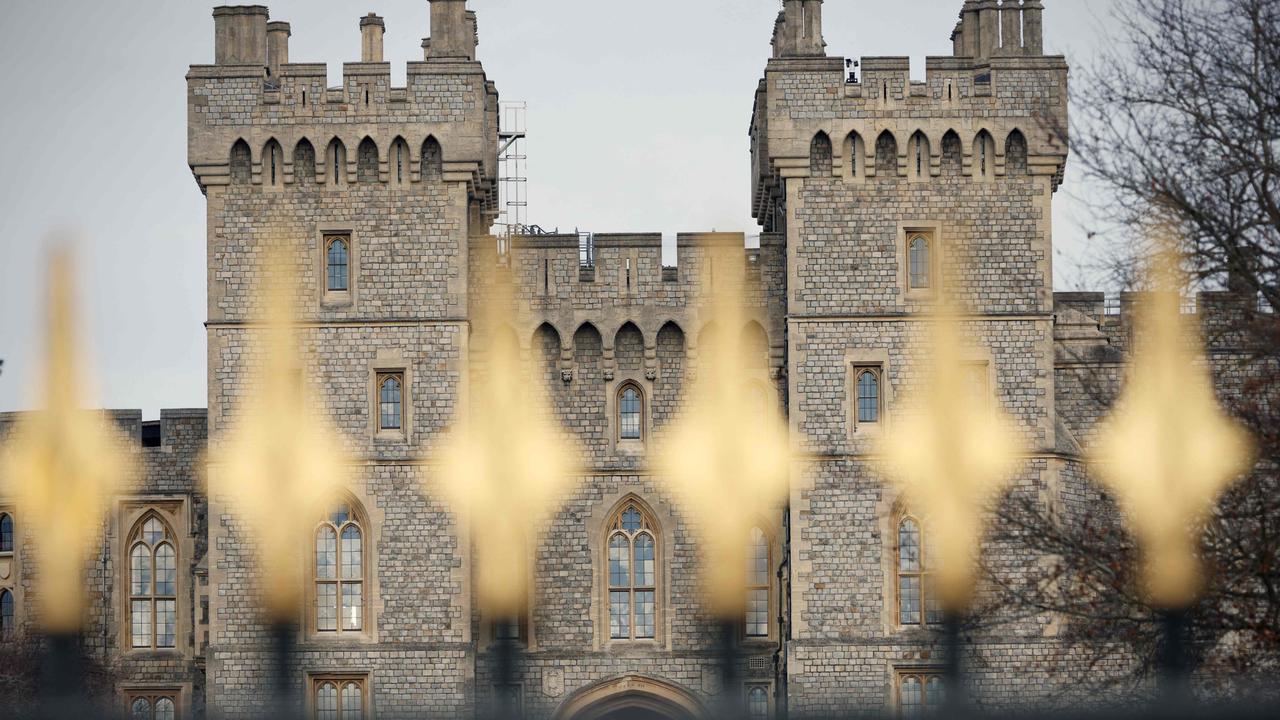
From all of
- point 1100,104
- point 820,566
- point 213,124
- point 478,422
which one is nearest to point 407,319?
point 478,422

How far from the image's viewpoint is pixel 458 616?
34.0 meters

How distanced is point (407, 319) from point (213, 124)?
442cm

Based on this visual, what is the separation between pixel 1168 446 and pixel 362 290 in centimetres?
2129

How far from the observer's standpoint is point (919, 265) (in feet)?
114

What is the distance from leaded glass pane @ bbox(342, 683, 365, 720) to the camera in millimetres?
33875

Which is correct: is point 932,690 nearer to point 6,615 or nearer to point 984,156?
point 984,156

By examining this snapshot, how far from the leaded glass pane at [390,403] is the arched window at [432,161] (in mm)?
3223

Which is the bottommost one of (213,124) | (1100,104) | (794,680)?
(794,680)

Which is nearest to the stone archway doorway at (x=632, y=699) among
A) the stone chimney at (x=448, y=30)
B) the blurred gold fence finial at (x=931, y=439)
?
the blurred gold fence finial at (x=931, y=439)

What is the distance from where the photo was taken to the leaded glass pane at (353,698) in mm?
33875

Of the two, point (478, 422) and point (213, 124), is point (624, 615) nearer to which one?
point (478, 422)

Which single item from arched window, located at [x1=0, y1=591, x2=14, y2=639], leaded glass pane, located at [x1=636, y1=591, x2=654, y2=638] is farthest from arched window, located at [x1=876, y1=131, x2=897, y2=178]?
arched window, located at [x1=0, y1=591, x2=14, y2=639]

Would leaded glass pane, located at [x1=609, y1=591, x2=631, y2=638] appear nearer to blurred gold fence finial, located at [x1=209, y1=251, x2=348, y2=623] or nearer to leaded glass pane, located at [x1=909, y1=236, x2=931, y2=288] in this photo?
blurred gold fence finial, located at [x1=209, y1=251, x2=348, y2=623]

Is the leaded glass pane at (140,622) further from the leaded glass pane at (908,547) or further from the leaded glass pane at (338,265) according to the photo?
the leaded glass pane at (908,547)
